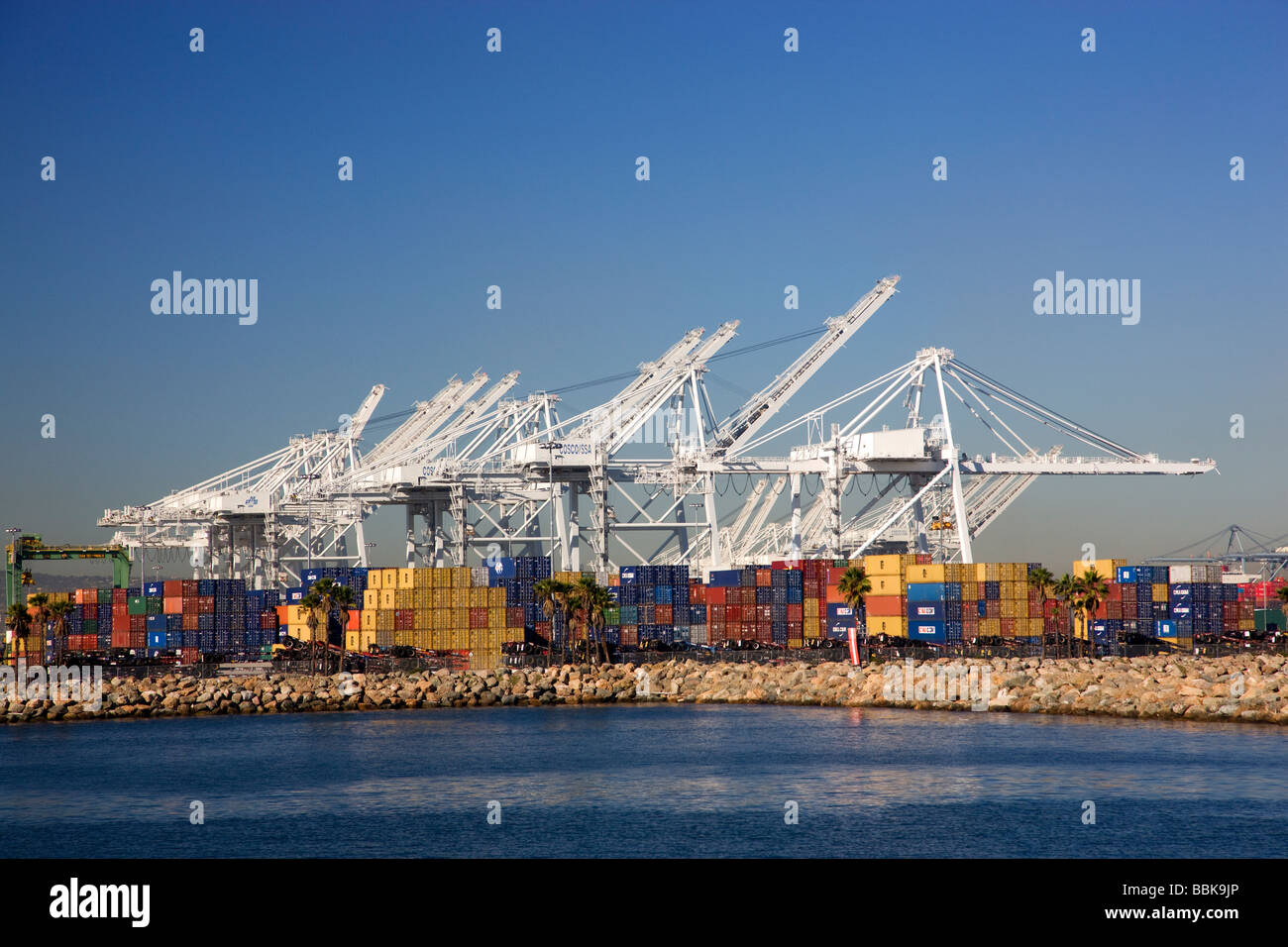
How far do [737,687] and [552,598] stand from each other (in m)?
11.4

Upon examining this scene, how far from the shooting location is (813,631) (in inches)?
2603

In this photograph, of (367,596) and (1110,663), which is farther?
(367,596)

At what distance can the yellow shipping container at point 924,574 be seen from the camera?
63.9 metres

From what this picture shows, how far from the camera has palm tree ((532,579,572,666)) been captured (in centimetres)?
6231

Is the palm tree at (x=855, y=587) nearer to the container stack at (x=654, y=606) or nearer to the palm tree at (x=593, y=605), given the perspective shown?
the container stack at (x=654, y=606)

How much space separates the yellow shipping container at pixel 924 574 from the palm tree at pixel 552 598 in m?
16.9

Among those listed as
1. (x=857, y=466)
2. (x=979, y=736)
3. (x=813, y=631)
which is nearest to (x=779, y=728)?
(x=979, y=736)

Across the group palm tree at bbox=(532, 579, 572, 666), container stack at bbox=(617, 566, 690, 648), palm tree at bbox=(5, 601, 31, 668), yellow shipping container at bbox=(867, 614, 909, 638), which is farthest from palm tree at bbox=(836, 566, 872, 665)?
palm tree at bbox=(5, 601, 31, 668)

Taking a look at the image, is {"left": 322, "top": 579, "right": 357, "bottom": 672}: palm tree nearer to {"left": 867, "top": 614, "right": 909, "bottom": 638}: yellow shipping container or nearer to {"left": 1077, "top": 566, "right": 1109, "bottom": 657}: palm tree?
{"left": 867, "top": 614, "right": 909, "bottom": 638}: yellow shipping container

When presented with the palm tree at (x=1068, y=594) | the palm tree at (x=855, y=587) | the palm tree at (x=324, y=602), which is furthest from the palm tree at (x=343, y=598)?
the palm tree at (x=1068, y=594)
